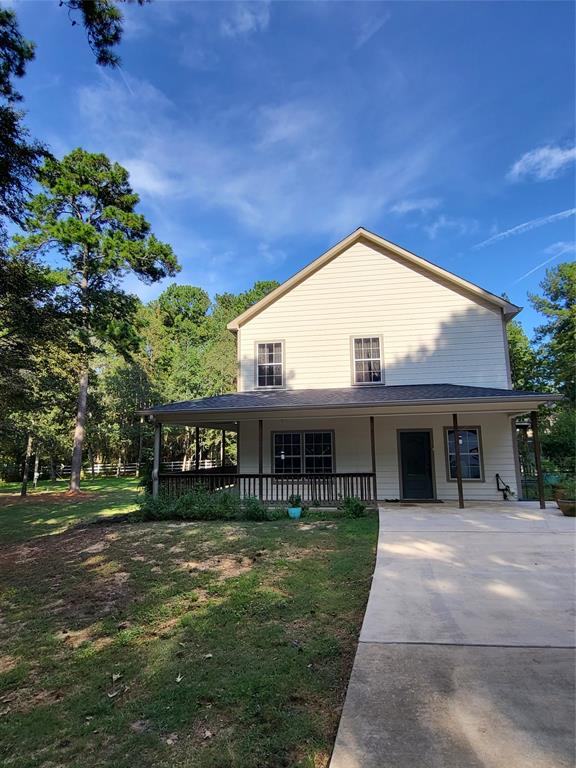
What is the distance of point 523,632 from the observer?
3.59m

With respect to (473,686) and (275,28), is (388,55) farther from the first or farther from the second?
(473,686)

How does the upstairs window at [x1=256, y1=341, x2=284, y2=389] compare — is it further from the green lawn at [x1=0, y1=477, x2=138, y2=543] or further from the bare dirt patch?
the bare dirt patch

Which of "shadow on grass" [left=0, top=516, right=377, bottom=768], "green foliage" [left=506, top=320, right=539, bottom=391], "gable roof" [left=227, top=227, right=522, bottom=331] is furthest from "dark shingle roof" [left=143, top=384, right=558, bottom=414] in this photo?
"green foliage" [left=506, top=320, right=539, bottom=391]

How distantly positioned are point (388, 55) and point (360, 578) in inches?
473

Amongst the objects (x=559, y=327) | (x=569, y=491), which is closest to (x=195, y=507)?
(x=569, y=491)

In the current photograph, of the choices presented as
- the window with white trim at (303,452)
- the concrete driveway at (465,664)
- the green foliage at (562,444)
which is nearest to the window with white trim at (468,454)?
the window with white trim at (303,452)

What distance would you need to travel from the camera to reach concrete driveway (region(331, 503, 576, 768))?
2195 millimetres

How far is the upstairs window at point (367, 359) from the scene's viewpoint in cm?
1328

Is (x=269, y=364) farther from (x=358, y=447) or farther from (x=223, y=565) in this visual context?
(x=223, y=565)

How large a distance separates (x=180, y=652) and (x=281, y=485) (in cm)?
814

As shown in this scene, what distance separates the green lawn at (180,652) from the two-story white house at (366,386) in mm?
4506

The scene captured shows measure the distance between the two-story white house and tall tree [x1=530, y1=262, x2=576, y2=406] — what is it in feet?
46.8

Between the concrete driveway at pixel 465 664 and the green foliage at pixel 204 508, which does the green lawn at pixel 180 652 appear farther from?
the green foliage at pixel 204 508

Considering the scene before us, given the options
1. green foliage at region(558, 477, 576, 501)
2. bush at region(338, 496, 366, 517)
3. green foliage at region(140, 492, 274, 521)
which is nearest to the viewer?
bush at region(338, 496, 366, 517)
